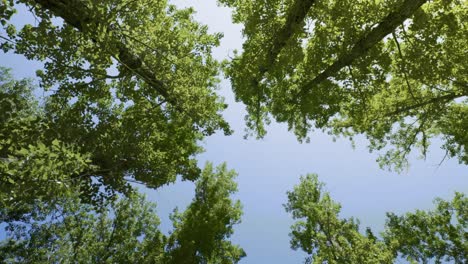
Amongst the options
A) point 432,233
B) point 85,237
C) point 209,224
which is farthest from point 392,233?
point 85,237

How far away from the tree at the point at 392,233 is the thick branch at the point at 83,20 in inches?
399

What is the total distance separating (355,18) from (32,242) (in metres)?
17.4

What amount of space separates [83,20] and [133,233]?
12.9 metres

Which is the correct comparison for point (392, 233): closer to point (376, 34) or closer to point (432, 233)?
point (432, 233)

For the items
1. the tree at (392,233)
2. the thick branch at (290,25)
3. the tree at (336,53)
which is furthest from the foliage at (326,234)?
the thick branch at (290,25)

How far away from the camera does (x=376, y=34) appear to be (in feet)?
27.2

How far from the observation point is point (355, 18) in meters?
8.95

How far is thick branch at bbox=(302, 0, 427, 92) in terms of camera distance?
735cm

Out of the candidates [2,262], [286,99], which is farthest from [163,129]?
[2,262]

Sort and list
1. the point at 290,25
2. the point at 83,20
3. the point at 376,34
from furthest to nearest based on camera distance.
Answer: the point at 290,25
the point at 376,34
the point at 83,20

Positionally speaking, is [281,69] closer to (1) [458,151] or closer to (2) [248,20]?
(2) [248,20]

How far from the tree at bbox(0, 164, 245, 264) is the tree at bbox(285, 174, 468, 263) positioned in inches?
153

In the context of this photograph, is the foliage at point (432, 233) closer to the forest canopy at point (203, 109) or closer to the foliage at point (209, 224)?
the forest canopy at point (203, 109)

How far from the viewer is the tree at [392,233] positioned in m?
13.9
